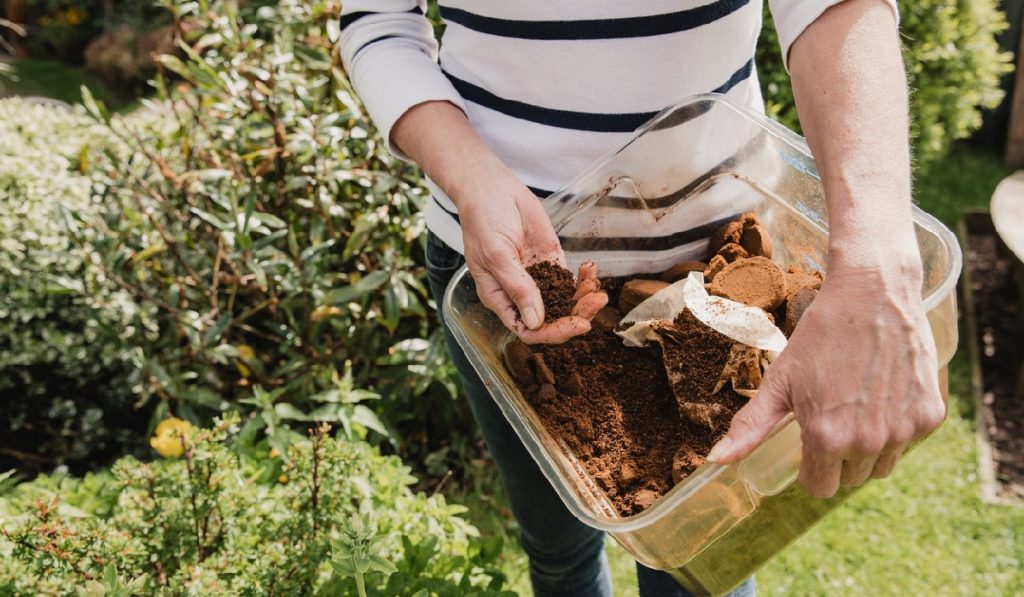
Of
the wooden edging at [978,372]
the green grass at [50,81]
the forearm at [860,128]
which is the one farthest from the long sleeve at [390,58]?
the green grass at [50,81]

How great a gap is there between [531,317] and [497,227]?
0.15m

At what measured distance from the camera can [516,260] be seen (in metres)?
1.13

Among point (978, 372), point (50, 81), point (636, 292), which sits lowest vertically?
point (978, 372)

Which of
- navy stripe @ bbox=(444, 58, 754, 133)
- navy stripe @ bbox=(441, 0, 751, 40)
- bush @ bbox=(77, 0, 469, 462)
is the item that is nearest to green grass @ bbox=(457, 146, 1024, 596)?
bush @ bbox=(77, 0, 469, 462)

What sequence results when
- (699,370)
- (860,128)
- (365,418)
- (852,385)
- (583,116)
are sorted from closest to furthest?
(852,385) → (860,128) → (699,370) → (583,116) → (365,418)

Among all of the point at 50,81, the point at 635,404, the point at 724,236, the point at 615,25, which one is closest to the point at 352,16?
the point at 615,25

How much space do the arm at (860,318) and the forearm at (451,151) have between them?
46 centimetres

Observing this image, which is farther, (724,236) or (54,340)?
(54,340)

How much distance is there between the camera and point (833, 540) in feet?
8.62

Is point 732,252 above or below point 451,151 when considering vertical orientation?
below

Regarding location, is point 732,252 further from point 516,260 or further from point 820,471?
point 820,471

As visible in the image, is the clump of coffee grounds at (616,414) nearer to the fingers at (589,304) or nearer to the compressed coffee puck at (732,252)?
the fingers at (589,304)

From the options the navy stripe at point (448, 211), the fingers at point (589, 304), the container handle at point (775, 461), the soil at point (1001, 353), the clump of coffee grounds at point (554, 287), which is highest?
the navy stripe at point (448, 211)

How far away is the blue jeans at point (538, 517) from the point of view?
150 cm
